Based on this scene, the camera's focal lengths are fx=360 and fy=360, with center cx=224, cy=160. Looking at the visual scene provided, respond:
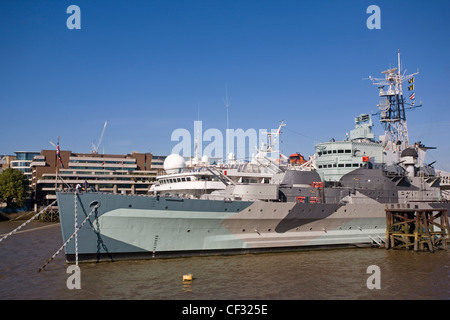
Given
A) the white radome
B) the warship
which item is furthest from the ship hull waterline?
the white radome

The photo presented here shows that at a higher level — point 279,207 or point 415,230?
point 279,207

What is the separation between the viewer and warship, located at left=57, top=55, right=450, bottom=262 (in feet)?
65.4

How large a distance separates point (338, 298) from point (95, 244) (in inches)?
506

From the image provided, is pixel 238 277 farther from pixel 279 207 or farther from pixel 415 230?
pixel 415 230

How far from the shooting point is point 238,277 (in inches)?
714

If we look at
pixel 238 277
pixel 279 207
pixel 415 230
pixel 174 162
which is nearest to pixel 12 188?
pixel 174 162

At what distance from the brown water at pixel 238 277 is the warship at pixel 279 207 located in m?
1.07

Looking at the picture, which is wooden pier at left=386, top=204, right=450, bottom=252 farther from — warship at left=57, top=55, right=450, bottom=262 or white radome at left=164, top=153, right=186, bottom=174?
white radome at left=164, top=153, right=186, bottom=174

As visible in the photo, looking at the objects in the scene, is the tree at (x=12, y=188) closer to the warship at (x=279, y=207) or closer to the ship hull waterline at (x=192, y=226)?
the warship at (x=279, y=207)

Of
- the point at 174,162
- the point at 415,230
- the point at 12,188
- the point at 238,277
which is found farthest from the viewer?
the point at 12,188

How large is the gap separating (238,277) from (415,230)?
53.3 feet

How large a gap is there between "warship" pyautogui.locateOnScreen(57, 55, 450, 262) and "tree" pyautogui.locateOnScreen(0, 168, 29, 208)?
41087 millimetres

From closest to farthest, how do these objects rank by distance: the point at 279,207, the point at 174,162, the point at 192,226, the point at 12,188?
the point at 192,226 < the point at 279,207 < the point at 174,162 < the point at 12,188

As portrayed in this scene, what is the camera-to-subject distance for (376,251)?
26.8 m
